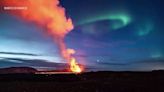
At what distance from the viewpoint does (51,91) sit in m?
51.4

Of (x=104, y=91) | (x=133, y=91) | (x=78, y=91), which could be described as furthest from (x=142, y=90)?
(x=78, y=91)

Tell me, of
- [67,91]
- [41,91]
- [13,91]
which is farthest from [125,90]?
[13,91]

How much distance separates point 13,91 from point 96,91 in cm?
1465

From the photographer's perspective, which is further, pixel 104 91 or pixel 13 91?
pixel 13 91

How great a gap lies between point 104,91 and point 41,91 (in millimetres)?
10977

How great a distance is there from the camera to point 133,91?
4750 cm

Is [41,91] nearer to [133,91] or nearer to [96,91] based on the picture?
[96,91]

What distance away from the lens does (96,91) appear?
1902 inches

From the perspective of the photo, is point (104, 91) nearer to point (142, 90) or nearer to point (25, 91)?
point (142, 90)

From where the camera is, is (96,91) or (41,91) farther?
(41,91)

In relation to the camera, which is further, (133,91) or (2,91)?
(2,91)

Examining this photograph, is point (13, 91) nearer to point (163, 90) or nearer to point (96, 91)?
point (96, 91)

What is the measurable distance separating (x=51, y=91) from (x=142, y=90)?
49.6 ft

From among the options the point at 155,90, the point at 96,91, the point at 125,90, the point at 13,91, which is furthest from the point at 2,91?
the point at 155,90
